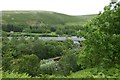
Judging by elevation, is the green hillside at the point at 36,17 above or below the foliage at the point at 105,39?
below

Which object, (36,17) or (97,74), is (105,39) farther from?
(36,17)

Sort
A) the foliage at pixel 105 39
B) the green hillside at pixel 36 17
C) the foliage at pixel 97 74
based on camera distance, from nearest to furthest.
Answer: the foliage at pixel 97 74 → the foliage at pixel 105 39 → the green hillside at pixel 36 17

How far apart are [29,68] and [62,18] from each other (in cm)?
13363

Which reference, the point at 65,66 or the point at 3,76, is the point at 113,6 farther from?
the point at 65,66

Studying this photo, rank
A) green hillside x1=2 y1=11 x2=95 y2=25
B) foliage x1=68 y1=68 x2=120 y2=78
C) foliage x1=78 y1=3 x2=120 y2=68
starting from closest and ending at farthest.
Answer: foliage x1=68 y1=68 x2=120 y2=78, foliage x1=78 y1=3 x2=120 y2=68, green hillside x1=2 y1=11 x2=95 y2=25

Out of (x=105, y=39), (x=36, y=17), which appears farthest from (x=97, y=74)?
(x=36, y=17)

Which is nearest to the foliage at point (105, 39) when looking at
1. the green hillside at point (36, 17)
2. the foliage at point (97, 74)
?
the foliage at point (97, 74)

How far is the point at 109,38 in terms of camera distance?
10812mm

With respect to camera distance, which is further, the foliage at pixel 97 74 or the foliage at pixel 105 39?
the foliage at pixel 105 39

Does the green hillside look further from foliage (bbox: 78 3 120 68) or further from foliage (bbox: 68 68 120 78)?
foliage (bbox: 68 68 120 78)

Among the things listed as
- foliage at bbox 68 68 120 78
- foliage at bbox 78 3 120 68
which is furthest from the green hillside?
foliage at bbox 68 68 120 78

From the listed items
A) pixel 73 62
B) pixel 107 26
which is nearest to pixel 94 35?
pixel 107 26

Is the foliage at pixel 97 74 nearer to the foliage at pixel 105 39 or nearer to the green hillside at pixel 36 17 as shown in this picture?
the foliage at pixel 105 39

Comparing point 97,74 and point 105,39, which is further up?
point 105,39
